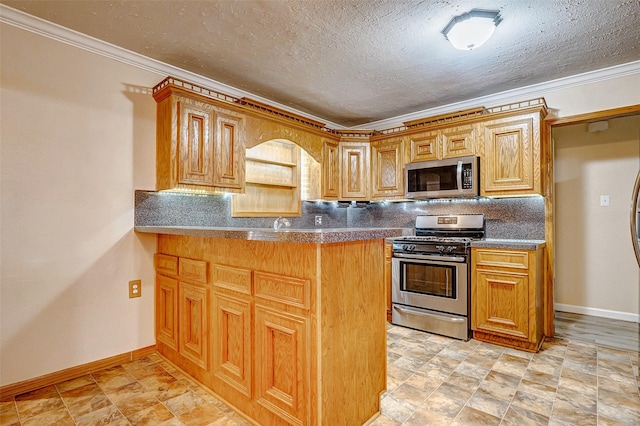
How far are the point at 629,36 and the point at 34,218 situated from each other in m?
4.33

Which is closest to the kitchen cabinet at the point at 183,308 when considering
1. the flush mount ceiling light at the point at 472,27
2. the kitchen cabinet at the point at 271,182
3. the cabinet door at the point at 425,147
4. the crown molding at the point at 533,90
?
the kitchen cabinet at the point at 271,182

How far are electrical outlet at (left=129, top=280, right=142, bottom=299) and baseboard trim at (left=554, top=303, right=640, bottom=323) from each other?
14.8 feet

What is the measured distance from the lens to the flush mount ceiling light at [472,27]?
2.10 meters

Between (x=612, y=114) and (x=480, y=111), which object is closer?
(x=612, y=114)

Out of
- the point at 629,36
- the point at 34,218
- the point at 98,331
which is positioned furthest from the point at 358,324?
the point at 629,36

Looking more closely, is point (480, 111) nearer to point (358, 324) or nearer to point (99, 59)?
point (358, 324)

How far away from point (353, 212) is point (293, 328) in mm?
3238

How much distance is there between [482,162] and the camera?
129 inches

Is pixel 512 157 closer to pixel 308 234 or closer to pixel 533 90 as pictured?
pixel 533 90

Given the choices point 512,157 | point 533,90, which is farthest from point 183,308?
point 533,90

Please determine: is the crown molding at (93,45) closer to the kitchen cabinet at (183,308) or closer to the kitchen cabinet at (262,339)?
the kitchen cabinet at (183,308)

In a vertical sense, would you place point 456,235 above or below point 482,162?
below

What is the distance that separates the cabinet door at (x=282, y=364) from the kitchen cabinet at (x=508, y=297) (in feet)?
7.00

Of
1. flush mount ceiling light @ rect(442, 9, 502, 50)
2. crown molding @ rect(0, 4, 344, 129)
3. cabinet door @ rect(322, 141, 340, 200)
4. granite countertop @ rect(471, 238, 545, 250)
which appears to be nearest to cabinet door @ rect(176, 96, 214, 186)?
crown molding @ rect(0, 4, 344, 129)
